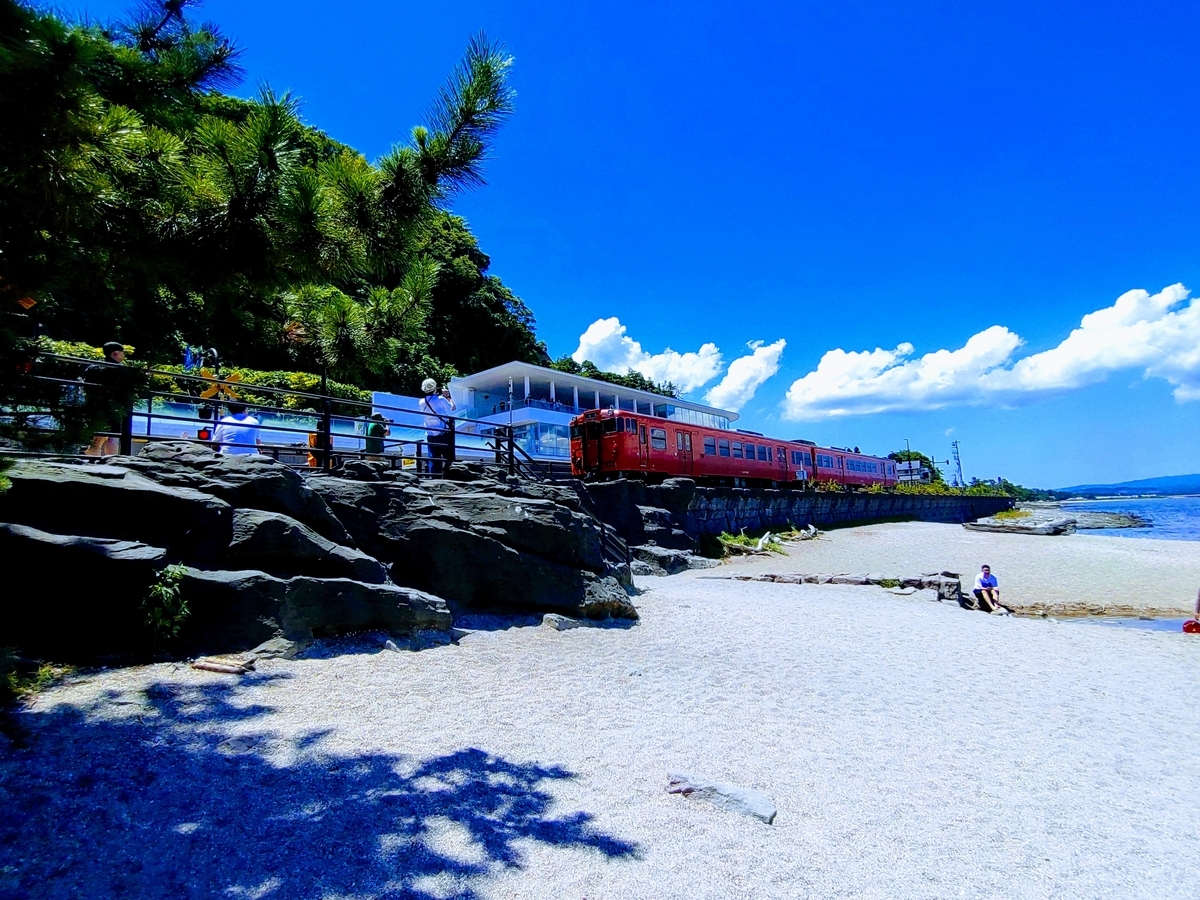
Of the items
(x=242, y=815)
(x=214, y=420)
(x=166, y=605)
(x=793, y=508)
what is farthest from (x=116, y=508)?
(x=793, y=508)

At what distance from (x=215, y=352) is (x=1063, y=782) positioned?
8342mm

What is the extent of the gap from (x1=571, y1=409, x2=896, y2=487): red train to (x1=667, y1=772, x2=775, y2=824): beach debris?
1631 cm

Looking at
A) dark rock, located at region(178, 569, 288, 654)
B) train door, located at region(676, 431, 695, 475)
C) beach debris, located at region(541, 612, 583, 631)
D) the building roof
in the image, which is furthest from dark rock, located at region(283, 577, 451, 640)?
the building roof

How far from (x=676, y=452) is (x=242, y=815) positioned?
64.1ft

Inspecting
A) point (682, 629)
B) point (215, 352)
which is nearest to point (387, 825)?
point (215, 352)

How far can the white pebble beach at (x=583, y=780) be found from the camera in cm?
279

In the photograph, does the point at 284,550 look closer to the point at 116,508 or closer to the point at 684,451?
the point at 116,508

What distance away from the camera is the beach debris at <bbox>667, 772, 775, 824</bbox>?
11.7 feet

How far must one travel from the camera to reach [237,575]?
5273 millimetres

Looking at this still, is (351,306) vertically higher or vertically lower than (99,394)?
higher

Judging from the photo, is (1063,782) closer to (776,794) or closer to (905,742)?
(905,742)

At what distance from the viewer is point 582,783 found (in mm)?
3762

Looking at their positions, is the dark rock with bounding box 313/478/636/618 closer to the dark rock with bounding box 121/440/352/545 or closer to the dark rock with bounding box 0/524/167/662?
the dark rock with bounding box 121/440/352/545

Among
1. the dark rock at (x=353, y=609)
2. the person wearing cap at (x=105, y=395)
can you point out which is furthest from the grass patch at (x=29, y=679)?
the person wearing cap at (x=105, y=395)
